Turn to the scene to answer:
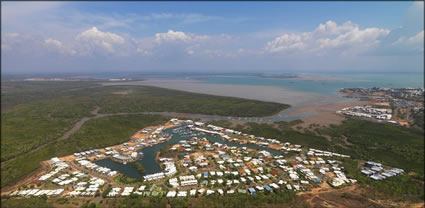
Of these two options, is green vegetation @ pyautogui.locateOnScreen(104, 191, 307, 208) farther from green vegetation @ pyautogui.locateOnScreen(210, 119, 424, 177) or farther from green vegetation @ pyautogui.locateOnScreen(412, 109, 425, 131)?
green vegetation @ pyautogui.locateOnScreen(412, 109, 425, 131)

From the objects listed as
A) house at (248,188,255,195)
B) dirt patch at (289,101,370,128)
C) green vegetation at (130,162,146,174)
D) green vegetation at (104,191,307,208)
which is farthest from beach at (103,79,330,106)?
green vegetation at (130,162,146,174)

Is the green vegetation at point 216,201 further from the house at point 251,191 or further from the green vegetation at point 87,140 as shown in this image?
the green vegetation at point 87,140

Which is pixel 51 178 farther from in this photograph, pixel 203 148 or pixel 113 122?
pixel 113 122

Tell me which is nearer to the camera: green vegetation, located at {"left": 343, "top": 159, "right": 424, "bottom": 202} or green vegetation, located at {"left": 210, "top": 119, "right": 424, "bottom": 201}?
green vegetation, located at {"left": 343, "top": 159, "right": 424, "bottom": 202}

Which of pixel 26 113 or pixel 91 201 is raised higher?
pixel 26 113

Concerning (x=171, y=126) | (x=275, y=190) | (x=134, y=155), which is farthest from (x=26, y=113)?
(x=275, y=190)

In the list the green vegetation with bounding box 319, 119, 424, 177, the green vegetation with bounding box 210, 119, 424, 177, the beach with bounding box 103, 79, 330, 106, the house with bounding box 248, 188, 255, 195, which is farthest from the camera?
the beach with bounding box 103, 79, 330, 106
